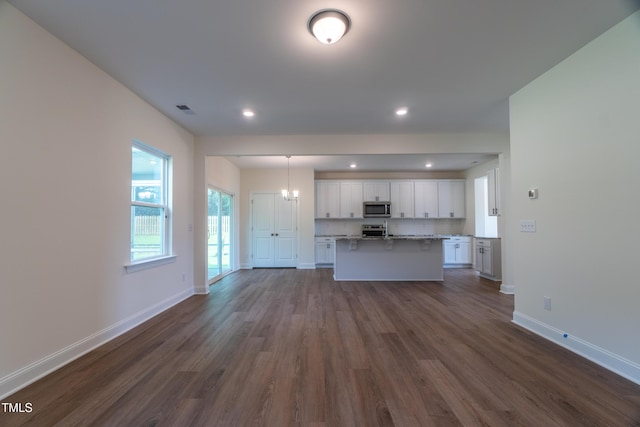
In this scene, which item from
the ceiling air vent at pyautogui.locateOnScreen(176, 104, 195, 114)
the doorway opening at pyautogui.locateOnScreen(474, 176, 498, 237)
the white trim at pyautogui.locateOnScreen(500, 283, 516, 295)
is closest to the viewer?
the ceiling air vent at pyautogui.locateOnScreen(176, 104, 195, 114)

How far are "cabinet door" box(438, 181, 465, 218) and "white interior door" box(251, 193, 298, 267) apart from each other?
4.16m

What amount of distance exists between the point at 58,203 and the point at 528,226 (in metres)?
4.63

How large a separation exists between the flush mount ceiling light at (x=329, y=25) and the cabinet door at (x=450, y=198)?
21.4ft

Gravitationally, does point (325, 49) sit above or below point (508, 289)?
above

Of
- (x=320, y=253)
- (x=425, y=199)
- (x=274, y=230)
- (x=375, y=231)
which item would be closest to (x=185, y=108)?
(x=274, y=230)

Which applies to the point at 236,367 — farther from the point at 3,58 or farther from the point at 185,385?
the point at 3,58

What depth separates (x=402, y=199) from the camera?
769 cm

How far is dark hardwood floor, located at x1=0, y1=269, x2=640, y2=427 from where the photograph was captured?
1.67 meters

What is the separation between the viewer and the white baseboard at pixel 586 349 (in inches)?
80.6

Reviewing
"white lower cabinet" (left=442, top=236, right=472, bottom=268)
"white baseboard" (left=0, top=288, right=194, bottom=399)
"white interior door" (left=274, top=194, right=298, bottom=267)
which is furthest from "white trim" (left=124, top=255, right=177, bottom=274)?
"white lower cabinet" (left=442, top=236, right=472, bottom=268)

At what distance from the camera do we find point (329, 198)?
303 inches

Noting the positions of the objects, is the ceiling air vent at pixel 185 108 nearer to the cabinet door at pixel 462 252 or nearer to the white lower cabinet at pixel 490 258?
the white lower cabinet at pixel 490 258

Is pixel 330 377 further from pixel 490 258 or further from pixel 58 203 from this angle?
pixel 490 258

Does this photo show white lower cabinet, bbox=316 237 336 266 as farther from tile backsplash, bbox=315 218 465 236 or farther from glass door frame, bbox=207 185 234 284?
glass door frame, bbox=207 185 234 284
